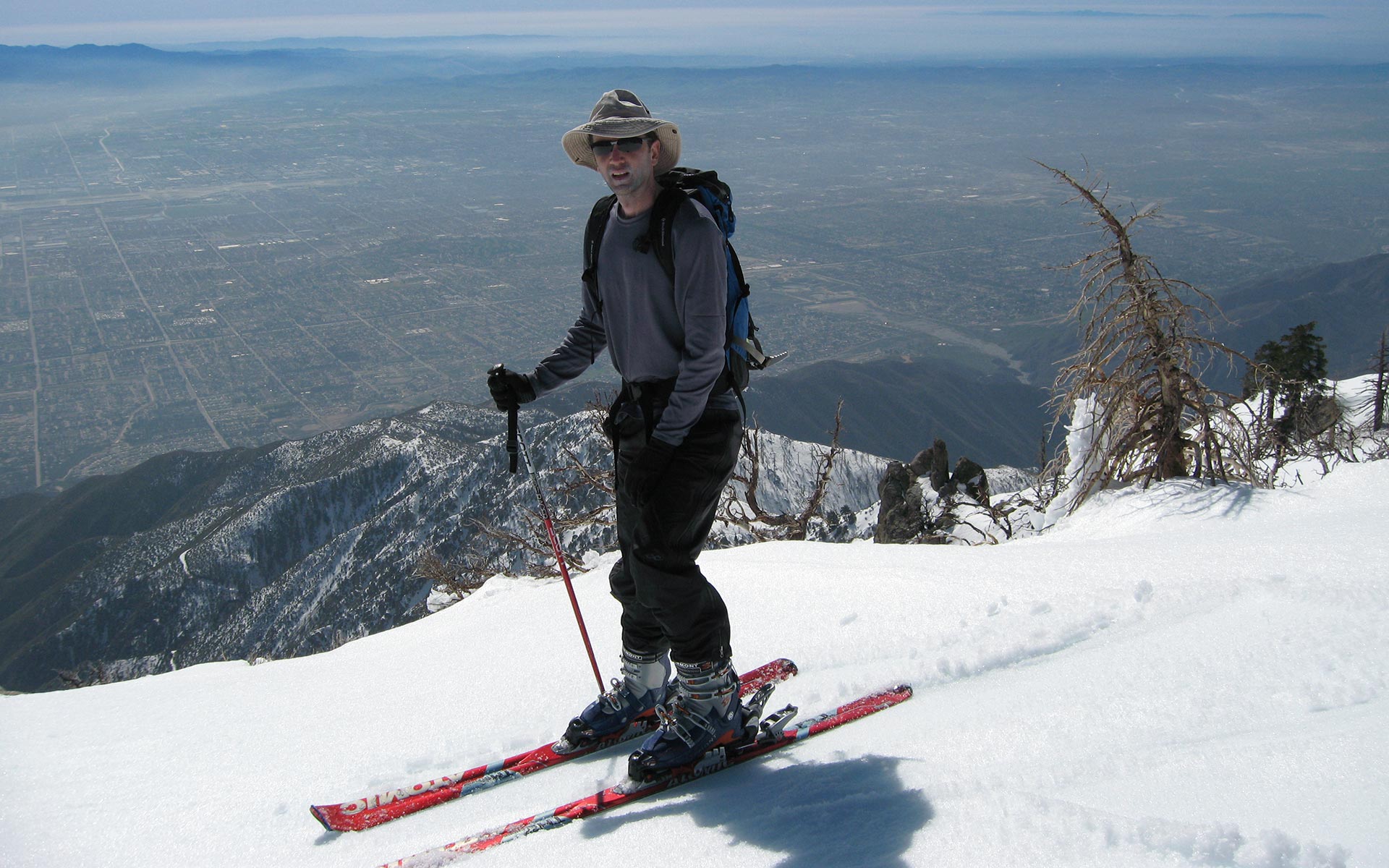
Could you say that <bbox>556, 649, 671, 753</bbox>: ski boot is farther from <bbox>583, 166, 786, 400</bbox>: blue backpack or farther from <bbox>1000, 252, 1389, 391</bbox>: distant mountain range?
<bbox>1000, 252, 1389, 391</bbox>: distant mountain range

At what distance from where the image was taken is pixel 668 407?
3234 mm

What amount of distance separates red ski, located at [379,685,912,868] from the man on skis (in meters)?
0.07

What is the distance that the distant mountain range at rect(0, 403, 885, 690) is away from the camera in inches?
2034

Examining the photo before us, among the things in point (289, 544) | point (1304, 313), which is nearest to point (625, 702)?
point (289, 544)

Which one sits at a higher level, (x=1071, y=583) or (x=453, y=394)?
(x=1071, y=583)

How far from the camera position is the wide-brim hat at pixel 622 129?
10.6 ft

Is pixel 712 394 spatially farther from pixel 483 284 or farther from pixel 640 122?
pixel 483 284

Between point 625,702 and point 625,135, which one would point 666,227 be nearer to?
point 625,135

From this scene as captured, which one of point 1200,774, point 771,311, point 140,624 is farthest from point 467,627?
point 771,311

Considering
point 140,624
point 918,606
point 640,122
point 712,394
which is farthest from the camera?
point 140,624

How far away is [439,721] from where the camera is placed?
4.22m

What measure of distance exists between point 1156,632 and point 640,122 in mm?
3137

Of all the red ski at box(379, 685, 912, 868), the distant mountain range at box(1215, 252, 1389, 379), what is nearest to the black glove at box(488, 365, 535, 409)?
the red ski at box(379, 685, 912, 868)

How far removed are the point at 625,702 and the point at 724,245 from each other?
2.17 meters
